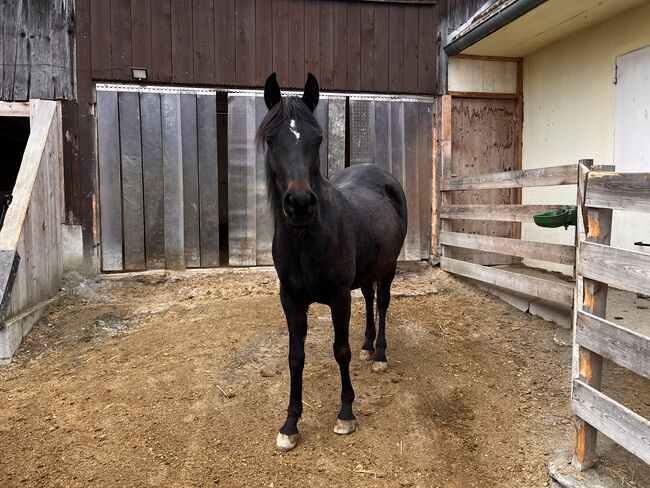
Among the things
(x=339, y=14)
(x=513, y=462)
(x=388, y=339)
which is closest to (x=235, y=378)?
(x=388, y=339)

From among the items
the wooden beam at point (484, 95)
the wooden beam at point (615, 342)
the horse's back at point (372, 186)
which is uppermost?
the wooden beam at point (484, 95)

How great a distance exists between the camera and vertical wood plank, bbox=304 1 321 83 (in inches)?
236

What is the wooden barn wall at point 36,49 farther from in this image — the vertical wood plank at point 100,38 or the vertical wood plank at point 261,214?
the vertical wood plank at point 261,214

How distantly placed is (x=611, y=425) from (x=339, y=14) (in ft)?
17.9

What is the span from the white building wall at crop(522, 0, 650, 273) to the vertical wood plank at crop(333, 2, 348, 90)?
8.06ft

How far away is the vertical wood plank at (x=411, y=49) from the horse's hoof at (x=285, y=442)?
481 cm

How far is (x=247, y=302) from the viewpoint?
17.6ft

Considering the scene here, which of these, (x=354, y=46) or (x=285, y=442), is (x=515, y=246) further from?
(x=285, y=442)

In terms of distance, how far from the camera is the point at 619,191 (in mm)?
2234

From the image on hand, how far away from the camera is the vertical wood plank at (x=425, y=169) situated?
21.1 ft

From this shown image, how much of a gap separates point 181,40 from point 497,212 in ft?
13.5

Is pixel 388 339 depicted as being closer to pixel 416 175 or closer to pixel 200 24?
pixel 416 175

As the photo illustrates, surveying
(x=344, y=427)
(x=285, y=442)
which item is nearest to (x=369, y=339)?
(x=344, y=427)

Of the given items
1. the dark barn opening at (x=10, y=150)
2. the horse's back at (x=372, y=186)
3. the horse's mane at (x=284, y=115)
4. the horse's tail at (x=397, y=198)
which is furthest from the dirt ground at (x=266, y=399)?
the dark barn opening at (x=10, y=150)
